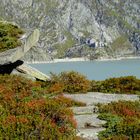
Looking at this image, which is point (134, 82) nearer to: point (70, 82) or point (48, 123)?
point (70, 82)

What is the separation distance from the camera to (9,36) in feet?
110

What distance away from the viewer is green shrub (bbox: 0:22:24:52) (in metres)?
32.0

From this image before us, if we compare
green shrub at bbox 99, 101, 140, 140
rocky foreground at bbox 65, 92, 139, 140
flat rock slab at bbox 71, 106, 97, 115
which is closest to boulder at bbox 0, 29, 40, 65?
rocky foreground at bbox 65, 92, 139, 140

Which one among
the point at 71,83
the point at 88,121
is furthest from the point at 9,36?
the point at 88,121

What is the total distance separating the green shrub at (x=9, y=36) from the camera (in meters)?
32.0

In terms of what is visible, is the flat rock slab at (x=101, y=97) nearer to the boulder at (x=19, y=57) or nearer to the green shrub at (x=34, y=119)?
the green shrub at (x=34, y=119)

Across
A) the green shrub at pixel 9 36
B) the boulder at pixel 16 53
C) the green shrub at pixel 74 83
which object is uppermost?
the green shrub at pixel 9 36

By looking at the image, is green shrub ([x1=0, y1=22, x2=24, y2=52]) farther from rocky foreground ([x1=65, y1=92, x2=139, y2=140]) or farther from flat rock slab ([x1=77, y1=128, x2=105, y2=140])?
flat rock slab ([x1=77, y1=128, x2=105, y2=140])

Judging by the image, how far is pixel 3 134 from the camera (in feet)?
38.2

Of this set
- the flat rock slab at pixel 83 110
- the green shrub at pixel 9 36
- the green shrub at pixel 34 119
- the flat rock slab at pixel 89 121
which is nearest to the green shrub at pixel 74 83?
the green shrub at pixel 9 36

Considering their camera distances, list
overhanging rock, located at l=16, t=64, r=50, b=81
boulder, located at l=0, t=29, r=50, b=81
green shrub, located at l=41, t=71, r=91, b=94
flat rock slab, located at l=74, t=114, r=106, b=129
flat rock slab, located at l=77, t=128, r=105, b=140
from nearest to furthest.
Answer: flat rock slab, located at l=77, t=128, r=105, b=140
flat rock slab, located at l=74, t=114, r=106, b=129
green shrub, located at l=41, t=71, r=91, b=94
boulder, located at l=0, t=29, r=50, b=81
overhanging rock, located at l=16, t=64, r=50, b=81

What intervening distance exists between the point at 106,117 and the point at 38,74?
52.3 ft

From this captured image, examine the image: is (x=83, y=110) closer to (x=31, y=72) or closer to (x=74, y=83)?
(x=74, y=83)

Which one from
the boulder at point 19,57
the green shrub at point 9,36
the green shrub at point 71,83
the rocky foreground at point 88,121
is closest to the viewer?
the rocky foreground at point 88,121
